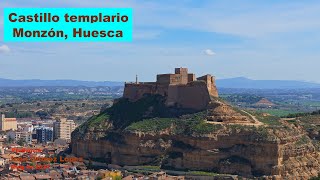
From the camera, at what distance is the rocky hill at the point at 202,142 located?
55.4 m

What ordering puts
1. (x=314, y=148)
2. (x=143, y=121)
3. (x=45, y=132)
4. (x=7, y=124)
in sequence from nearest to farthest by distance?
(x=314, y=148)
(x=143, y=121)
(x=45, y=132)
(x=7, y=124)

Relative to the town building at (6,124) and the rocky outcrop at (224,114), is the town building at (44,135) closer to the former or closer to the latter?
the town building at (6,124)

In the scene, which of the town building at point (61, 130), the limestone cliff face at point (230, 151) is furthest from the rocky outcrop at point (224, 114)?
the town building at point (61, 130)

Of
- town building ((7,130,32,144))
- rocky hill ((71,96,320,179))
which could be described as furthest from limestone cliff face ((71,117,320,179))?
town building ((7,130,32,144))

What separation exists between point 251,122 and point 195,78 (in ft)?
32.3

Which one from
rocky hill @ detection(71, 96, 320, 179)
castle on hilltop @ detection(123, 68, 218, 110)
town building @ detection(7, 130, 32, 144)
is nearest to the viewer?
rocky hill @ detection(71, 96, 320, 179)

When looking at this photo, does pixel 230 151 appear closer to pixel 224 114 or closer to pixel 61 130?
pixel 224 114

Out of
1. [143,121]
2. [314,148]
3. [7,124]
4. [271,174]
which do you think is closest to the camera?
[271,174]

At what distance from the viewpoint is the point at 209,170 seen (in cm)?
5669

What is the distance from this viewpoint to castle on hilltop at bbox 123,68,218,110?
6342 cm

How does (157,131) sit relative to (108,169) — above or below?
above

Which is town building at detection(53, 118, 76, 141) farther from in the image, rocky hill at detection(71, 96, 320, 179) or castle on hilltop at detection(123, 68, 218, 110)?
castle on hilltop at detection(123, 68, 218, 110)

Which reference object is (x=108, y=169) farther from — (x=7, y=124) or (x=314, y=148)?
(x=7, y=124)

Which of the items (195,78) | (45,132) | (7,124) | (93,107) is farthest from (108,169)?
(93,107)
